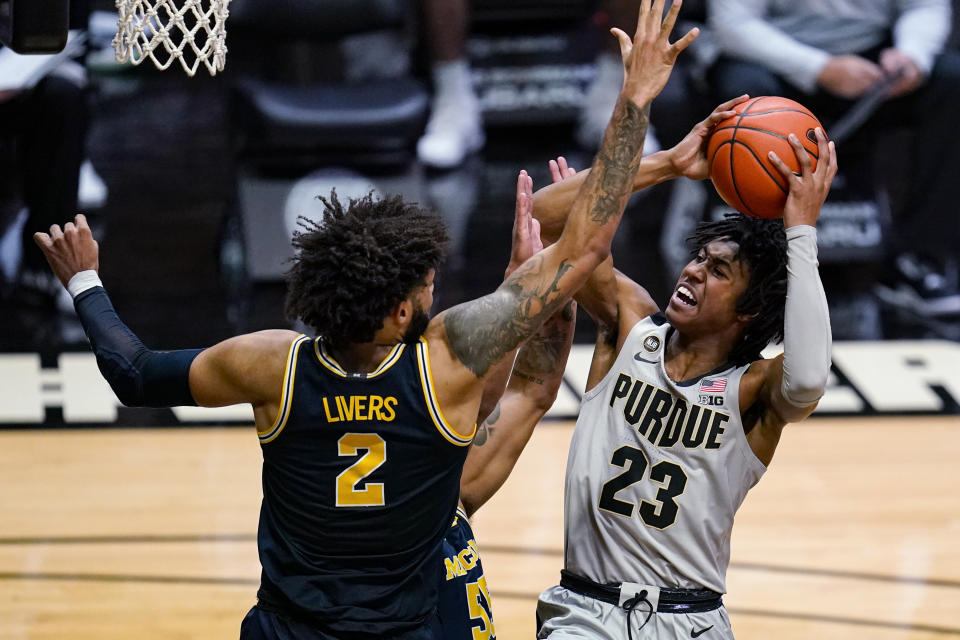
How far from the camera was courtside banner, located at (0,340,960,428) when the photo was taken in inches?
284

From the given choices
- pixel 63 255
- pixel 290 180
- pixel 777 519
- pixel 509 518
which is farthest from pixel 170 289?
pixel 63 255

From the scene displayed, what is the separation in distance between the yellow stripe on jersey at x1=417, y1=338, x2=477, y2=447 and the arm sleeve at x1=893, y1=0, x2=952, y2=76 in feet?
21.0

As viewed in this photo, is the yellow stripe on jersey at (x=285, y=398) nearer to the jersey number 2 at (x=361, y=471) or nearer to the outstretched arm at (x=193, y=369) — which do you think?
the outstretched arm at (x=193, y=369)

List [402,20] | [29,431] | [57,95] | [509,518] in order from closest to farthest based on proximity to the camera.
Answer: [509,518] < [29,431] < [57,95] < [402,20]

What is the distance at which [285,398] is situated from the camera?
3217mm

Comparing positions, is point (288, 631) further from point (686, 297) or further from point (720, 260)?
point (720, 260)

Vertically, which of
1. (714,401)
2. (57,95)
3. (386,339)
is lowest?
(57,95)

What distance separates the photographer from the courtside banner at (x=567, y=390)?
7.22 meters

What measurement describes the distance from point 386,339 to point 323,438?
0.94 feet

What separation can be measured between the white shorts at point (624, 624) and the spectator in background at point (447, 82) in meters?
6.05

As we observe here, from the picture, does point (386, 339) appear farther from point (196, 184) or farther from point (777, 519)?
point (196, 184)

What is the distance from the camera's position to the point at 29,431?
7008 millimetres

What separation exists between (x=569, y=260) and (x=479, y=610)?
104 centimetres

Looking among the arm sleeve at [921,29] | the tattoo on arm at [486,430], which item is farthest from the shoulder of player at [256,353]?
the arm sleeve at [921,29]
